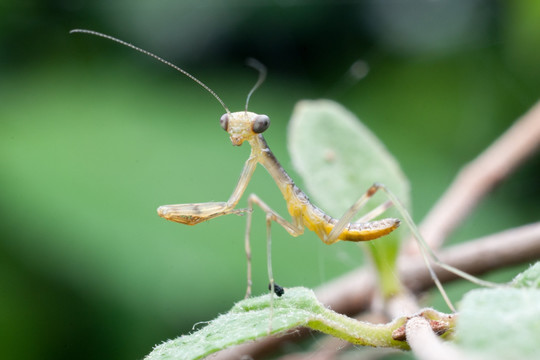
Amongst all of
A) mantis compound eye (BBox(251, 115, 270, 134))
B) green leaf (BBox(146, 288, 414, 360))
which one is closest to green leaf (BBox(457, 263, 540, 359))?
green leaf (BBox(146, 288, 414, 360))

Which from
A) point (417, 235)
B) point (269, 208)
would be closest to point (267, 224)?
point (269, 208)

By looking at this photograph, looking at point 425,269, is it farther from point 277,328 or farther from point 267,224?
point 277,328

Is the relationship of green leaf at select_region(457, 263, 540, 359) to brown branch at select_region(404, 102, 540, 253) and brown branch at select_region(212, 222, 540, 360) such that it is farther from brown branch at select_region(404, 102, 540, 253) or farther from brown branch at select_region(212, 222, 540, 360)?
brown branch at select_region(404, 102, 540, 253)

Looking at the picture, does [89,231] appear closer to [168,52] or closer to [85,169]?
[85,169]

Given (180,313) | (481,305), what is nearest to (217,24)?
(180,313)

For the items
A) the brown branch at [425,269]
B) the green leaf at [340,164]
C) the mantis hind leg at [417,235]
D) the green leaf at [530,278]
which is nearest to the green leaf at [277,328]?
the green leaf at [530,278]

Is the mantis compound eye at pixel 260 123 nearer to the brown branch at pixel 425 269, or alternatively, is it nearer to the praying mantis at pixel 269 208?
the praying mantis at pixel 269 208
